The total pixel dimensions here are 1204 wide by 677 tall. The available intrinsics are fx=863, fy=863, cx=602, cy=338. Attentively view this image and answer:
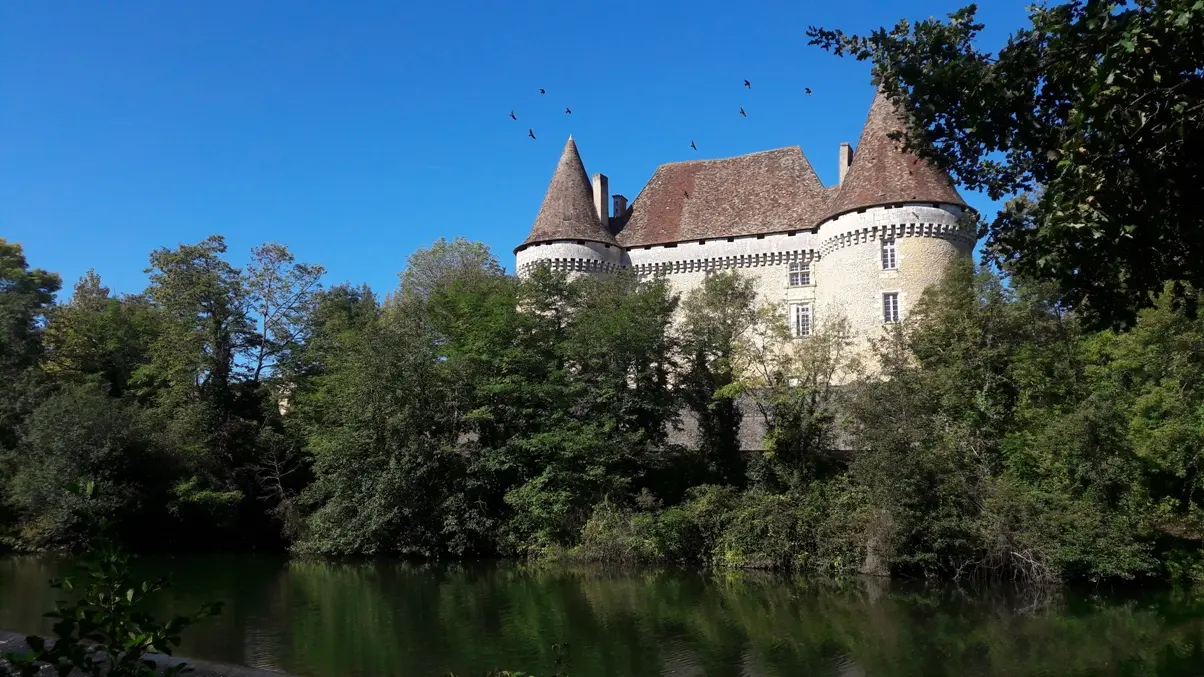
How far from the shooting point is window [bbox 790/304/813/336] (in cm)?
3338

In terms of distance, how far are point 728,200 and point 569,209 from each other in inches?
266

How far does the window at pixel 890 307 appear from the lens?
29656mm

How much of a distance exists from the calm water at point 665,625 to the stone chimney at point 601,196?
1890 cm

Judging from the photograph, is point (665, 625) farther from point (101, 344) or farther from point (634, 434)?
point (101, 344)

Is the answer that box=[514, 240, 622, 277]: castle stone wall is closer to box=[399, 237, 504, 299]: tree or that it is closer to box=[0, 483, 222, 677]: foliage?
box=[399, 237, 504, 299]: tree

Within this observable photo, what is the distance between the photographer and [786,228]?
3388cm

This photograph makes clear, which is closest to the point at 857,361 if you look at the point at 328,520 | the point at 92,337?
the point at 328,520

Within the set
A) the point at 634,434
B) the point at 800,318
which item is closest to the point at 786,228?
the point at 800,318

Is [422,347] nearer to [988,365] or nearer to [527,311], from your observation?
[527,311]

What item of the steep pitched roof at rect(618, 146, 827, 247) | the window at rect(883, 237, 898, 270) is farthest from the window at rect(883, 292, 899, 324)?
the steep pitched roof at rect(618, 146, 827, 247)

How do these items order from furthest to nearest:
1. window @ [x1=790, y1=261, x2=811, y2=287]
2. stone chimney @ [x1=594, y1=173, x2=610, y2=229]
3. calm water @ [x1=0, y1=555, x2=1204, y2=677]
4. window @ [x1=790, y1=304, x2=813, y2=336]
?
stone chimney @ [x1=594, y1=173, x2=610, y2=229] → window @ [x1=790, y1=261, x2=811, y2=287] → window @ [x1=790, y1=304, x2=813, y2=336] → calm water @ [x1=0, y1=555, x2=1204, y2=677]

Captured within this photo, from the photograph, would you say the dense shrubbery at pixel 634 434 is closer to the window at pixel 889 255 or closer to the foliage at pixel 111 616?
the window at pixel 889 255

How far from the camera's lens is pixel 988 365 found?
2298cm

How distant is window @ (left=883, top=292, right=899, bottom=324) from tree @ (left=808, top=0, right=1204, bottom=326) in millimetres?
21437
